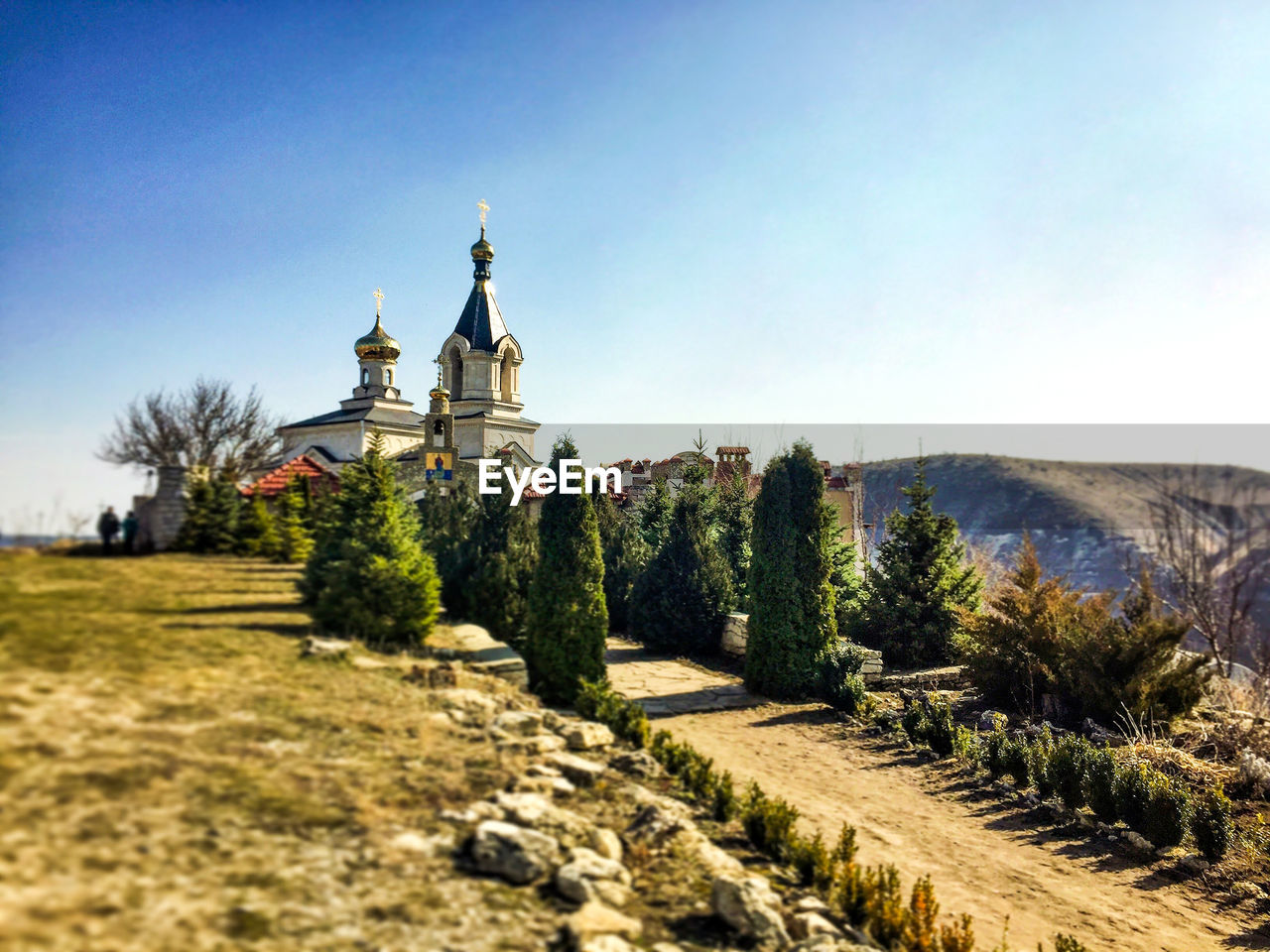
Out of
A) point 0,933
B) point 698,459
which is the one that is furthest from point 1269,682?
point 0,933

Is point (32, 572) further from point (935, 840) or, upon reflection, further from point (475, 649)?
point (935, 840)

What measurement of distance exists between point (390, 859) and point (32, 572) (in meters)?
2.88

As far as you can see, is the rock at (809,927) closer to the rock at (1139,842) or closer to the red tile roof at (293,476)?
the rock at (1139,842)

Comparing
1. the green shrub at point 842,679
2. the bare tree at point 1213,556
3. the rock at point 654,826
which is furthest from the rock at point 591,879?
the bare tree at point 1213,556

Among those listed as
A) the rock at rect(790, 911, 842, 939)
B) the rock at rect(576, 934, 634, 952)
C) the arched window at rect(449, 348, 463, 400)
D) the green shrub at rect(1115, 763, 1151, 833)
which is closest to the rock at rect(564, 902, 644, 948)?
the rock at rect(576, 934, 634, 952)

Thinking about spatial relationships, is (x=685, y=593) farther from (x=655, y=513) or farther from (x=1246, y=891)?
(x=1246, y=891)

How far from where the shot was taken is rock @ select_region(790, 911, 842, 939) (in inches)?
207

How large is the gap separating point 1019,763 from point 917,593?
605 centimetres

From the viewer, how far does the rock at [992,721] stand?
1166 centimetres

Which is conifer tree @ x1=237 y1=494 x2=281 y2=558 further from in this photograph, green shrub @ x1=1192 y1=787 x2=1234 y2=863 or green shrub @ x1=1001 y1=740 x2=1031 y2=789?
green shrub @ x1=1192 y1=787 x2=1234 y2=863

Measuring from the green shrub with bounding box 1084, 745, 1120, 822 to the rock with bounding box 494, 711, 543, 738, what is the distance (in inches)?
253

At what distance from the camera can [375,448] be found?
7660 millimetres

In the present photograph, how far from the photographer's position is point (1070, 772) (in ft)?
29.5

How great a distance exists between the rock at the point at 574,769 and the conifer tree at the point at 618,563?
9.28m
